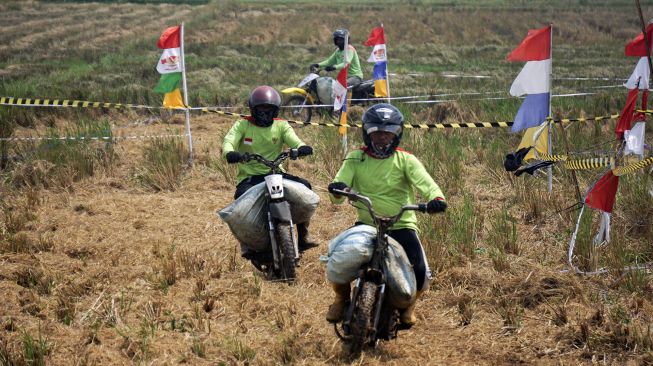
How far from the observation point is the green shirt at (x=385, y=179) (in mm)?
5512

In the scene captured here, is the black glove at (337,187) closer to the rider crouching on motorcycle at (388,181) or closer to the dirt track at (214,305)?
the rider crouching on motorcycle at (388,181)

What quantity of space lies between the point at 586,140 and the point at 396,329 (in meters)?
6.72

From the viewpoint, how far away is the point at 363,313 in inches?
195

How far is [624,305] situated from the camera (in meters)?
5.89

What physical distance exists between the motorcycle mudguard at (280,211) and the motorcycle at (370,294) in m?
1.67

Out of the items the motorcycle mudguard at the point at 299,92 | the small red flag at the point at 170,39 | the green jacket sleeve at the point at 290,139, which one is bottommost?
the green jacket sleeve at the point at 290,139

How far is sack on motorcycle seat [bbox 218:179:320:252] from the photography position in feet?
22.7

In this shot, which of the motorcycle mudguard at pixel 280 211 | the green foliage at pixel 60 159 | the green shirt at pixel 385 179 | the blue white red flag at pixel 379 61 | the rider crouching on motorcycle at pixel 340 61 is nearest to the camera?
the green shirt at pixel 385 179

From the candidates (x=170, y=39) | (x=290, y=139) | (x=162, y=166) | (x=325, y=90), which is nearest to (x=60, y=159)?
(x=162, y=166)

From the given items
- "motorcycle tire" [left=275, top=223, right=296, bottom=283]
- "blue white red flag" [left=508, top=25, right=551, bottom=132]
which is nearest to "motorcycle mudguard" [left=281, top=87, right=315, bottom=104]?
"blue white red flag" [left=508, top=25, right=551, bottom=132]

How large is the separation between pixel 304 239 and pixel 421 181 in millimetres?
2372

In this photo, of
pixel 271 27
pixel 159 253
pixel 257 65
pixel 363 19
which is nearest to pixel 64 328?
pixel 159 253

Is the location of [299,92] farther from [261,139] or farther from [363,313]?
[363,313]

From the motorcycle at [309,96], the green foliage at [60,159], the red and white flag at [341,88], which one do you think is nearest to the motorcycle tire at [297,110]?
the motorcycle at [309,96]
